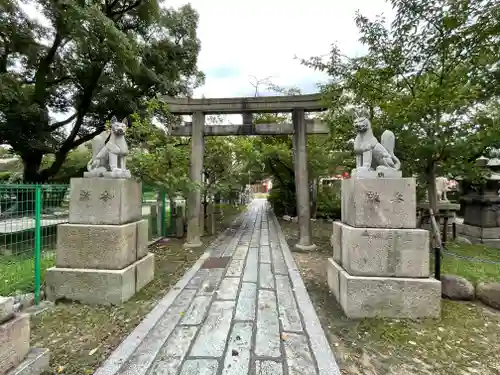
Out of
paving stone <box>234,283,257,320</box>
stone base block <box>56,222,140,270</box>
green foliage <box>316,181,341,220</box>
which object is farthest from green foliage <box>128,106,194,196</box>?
green foliage <box>316,181,341,220</box>

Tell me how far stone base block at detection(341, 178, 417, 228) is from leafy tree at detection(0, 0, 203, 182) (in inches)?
323

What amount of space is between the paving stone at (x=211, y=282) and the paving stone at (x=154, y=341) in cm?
34

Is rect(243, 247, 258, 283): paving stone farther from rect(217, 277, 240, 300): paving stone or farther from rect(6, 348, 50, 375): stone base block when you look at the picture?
rect(6, 348, 50, 375): stone base block

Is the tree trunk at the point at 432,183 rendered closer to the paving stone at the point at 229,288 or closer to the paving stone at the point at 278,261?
the paving stone at the point at 278,261

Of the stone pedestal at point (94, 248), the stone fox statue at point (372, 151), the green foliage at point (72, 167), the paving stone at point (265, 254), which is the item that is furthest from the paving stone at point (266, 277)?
the green foliage at point (72, 167)

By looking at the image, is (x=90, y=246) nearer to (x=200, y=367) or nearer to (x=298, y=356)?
(x=200, y=367)

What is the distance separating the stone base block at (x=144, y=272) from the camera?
4.01m

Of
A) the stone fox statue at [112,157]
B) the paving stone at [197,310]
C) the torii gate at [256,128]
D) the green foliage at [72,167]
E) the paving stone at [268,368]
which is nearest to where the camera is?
the paving stone at [268,368]

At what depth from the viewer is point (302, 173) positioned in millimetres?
7250

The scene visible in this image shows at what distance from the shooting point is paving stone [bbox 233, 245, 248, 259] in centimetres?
620

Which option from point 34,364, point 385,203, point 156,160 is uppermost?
point 156,160

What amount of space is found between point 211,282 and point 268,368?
2.33m

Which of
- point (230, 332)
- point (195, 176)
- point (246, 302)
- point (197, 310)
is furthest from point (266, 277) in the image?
point (195, 176)

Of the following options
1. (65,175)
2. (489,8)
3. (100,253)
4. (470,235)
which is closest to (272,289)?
(100,253)
